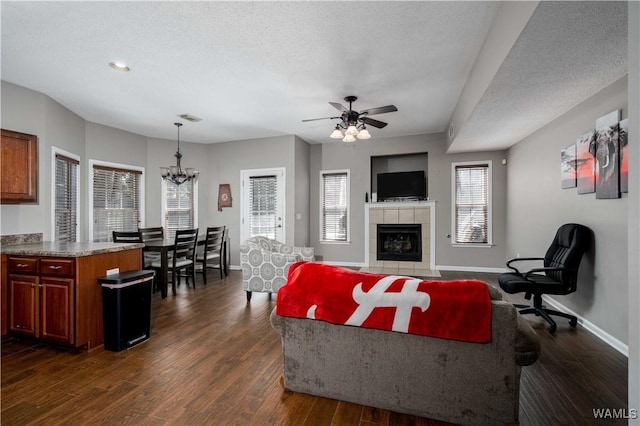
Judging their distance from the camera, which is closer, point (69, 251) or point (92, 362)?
point (92, 362)

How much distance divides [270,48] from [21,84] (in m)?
3.19

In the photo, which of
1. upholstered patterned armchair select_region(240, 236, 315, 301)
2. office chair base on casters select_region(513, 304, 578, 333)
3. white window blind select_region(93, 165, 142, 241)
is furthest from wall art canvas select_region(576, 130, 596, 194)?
white window blind select_region(93, 165, 142, 241)

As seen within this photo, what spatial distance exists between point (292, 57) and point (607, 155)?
10.6ft

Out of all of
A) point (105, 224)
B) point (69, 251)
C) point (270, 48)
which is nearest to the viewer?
point (69, 251)

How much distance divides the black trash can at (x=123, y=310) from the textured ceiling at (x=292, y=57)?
2.24m

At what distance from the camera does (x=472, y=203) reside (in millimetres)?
6047

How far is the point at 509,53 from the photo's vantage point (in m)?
2.24

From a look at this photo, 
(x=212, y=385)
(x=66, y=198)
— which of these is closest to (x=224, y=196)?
(x=66, y=198)

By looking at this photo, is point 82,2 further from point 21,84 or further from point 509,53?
point 509,53

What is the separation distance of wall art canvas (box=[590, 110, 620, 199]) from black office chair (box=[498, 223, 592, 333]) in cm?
49

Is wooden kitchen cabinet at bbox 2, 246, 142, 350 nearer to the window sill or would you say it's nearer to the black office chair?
the black office chair

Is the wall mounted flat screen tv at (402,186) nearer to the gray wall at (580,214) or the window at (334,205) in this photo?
the window at (334,205)

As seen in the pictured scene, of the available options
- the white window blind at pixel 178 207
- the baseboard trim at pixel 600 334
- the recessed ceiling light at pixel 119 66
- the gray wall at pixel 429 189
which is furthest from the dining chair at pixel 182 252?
the baseboard trim at pixel 600 334

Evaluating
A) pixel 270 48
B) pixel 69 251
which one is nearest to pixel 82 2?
pixel 270 48
